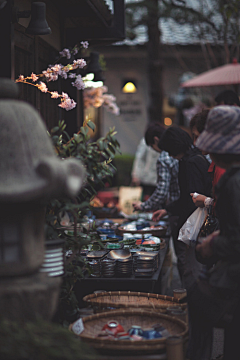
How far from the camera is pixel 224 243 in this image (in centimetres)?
→ 268

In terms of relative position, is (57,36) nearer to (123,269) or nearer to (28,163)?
(123,269)

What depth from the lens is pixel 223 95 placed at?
6758 millimetres

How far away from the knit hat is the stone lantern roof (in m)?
0.87

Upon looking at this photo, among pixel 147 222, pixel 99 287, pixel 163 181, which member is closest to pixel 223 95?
pixel 163 181

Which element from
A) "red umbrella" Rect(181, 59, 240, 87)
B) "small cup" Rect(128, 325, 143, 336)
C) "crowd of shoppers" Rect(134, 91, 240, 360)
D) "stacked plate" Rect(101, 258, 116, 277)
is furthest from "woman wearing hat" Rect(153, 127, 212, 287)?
"red umbrella" Rect(181, 59, 240, 87)

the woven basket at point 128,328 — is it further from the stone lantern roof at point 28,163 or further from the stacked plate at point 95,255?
the stacked plate at point 95,255

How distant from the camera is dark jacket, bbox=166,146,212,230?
4.68 metres

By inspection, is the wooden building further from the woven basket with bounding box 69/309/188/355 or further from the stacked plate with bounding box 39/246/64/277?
the woven basket with bounding box 69/309/188/355

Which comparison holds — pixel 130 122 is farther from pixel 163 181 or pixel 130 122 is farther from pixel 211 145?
pixel 211 145

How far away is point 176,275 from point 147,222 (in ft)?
5.15

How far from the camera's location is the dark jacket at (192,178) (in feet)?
15.4

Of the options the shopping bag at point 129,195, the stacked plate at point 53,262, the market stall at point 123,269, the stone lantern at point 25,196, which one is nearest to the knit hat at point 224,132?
the stone lantern at point 25,196

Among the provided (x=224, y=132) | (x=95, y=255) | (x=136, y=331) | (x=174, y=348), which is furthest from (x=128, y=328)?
(x=224, y=132)

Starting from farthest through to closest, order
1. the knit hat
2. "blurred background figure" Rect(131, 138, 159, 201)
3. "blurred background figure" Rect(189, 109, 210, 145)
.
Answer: "blurred background figure" Rect(131, 138, 159, 201) < "blurred background figure" Rect(189, 109, 210, 145) < the knit hat
